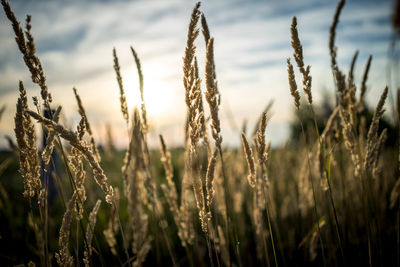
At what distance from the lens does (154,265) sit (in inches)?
98.9

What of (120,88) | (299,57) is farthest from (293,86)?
(120,88)

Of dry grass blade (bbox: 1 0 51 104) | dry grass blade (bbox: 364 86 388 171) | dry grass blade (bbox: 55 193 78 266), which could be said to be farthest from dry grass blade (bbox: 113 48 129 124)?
dry grass blade (bbox: 364 86 388 171)

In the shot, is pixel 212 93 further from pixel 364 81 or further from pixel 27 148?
pixel 364 81

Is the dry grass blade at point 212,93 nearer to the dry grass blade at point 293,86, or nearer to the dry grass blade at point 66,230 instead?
the dry grass blade at point 293,86

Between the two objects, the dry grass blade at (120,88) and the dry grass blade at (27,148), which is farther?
the dry grass blade at (120,88)

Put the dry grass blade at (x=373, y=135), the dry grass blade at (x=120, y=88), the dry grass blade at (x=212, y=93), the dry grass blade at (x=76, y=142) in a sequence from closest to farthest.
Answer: the dry grass blade at (x=76, y=142) → the dry grass blade at (x=212, y=93) → the dry grass blade at (x=373, y=135) → the dry grass blade at (x=120, y=88)

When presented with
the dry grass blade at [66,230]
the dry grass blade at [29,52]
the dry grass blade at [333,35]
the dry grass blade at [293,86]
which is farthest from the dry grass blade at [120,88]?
the dry grass blade at [333,35]

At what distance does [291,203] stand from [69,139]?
3.22m

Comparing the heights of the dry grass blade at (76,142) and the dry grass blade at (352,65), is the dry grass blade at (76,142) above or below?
below

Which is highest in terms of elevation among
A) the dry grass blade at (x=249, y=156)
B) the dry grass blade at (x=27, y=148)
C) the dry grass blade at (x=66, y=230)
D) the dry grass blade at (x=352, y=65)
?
the dry grass blade at (x=352, y=65)

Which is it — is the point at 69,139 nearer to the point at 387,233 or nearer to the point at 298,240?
the point at 298,240

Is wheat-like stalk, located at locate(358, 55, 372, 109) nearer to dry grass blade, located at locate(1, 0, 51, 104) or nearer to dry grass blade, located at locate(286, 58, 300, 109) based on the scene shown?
dry grass blade, located at locate(286, 58, 300, 109)

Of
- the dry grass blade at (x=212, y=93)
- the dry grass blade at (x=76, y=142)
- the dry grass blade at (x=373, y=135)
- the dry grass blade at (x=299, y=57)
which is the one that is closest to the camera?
the dry grass blade at (x=76, y=142)

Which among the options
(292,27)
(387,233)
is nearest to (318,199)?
(387,233)
